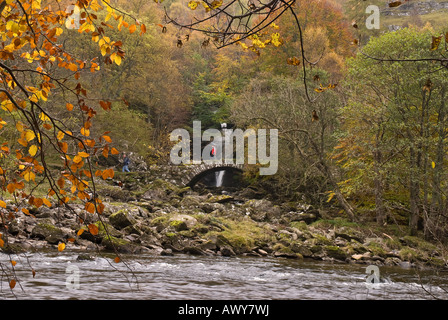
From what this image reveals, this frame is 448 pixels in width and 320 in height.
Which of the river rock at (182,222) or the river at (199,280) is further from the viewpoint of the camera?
the river rock at (182,222)

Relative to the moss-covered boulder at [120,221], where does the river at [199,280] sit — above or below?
below

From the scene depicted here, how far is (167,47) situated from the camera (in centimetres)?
4016

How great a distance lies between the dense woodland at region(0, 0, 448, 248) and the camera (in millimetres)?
20047

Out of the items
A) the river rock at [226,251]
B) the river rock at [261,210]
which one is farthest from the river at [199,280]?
the river rock at [261,210]

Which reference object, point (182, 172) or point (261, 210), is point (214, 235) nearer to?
point (261, 210)

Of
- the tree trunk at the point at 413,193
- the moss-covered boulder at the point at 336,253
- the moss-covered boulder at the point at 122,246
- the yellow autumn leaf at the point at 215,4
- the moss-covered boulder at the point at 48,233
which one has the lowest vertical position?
the moss-covered boulder at the point at 336,253

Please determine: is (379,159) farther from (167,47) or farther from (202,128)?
(202,128)

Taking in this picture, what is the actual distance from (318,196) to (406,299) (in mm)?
17092

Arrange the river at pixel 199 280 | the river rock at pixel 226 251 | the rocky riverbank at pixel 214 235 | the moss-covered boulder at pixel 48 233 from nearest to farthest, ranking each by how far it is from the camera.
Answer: the river at pixel 199 280 < the moss-covered boulder at pixel 48 233 < the rocky riverbank at pixel 214 235 < the river rock at pixel 226 251

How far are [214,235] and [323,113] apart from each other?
447 inches

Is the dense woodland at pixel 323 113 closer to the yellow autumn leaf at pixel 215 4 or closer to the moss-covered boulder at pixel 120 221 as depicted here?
the yellow autumn leaf at pixel 215 4

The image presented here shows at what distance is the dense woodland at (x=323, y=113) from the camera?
20.0 metres

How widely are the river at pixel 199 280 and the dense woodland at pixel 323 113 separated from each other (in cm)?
212
